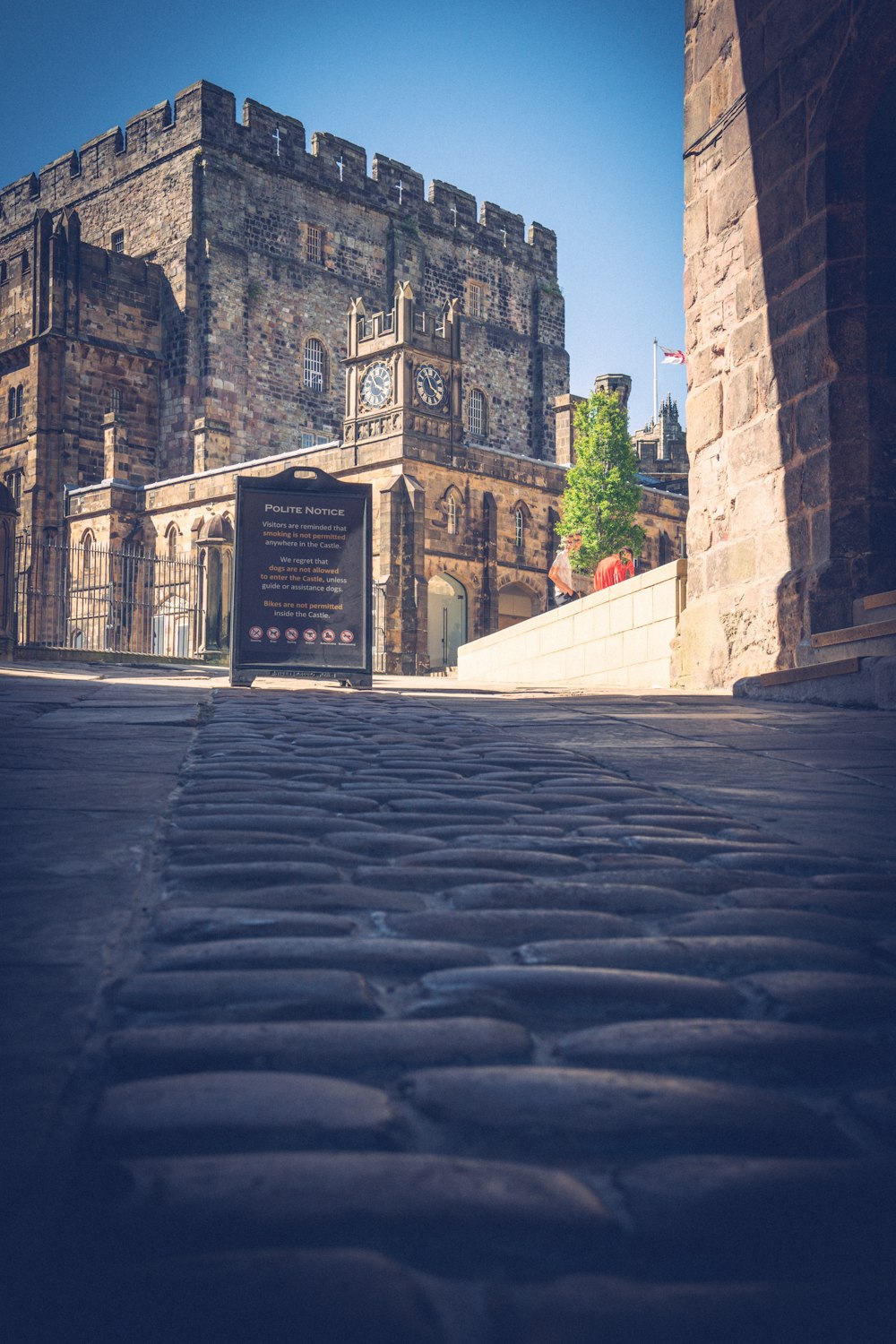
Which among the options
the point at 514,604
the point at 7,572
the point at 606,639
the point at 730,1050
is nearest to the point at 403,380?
the point at 514,604

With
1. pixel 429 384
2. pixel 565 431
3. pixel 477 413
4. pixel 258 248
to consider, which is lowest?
pixel 429 384

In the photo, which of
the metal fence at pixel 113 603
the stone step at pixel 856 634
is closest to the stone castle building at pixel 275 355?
the metal fence at pixel 113 603

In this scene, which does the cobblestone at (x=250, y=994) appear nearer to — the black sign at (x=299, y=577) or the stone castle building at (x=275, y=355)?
the black sign at (x=299, y=577)

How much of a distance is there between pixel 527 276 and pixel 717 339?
43466 millimetres

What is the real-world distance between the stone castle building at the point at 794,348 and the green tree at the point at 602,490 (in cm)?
2637

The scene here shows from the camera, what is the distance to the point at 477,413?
48.7m

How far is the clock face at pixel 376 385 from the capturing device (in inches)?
1221

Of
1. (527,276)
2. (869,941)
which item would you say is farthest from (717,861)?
(527,276)

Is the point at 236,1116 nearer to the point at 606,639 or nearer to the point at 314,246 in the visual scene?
the point at 606,639

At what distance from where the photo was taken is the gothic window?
43188 mm

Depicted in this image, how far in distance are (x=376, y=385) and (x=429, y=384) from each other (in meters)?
1.39

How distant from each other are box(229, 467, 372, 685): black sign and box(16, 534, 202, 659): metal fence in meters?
18.2

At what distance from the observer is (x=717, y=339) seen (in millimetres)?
9500

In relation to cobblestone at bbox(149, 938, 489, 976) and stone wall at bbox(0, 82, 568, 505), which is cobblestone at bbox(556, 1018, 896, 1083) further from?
stone wall at bbox(0, 82, 568, 505)
